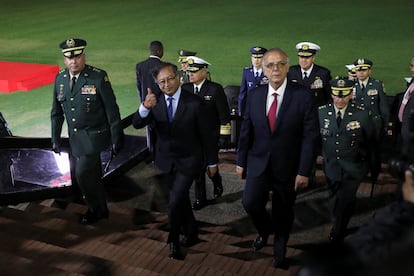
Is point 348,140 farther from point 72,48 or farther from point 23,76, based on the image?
point 23,76

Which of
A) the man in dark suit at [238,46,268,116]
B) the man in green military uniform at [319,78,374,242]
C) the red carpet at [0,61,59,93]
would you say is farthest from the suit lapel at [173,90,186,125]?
the red carpet at [0,61,59,93]

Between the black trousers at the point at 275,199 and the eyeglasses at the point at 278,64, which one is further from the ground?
the eyeglasses at the point at 278,64

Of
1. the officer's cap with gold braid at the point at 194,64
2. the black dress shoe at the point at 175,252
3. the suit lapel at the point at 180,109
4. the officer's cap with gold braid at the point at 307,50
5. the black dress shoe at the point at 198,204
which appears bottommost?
the black dress shoe at the point at 198,204

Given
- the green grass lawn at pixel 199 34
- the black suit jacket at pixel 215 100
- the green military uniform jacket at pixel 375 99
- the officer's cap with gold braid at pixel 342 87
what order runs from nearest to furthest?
the officer's cap with gold braid at pixel 342 87 → the black suit jacket at pixel 215 100 → the green military uniform jacket at pixel 375 99 → the green grass lawn at pixel 199 34

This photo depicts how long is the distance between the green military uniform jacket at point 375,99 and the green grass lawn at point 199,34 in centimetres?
442

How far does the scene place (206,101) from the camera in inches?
201

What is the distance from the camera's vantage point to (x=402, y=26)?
16750 mm

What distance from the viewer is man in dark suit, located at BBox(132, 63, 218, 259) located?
3895 millimetres

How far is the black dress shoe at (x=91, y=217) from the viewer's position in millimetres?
4633

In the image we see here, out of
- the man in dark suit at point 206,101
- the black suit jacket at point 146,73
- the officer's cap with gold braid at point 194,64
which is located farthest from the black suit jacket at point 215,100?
the black suit jacket at point 146,73

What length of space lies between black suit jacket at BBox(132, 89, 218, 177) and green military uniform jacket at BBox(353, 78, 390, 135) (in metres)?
2.26

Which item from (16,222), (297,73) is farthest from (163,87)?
(297,73)

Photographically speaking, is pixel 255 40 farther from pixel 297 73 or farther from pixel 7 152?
pixel 7 152

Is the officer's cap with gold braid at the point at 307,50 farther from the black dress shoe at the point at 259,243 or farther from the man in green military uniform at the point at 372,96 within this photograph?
the black dress shoe at the point at 259,243
